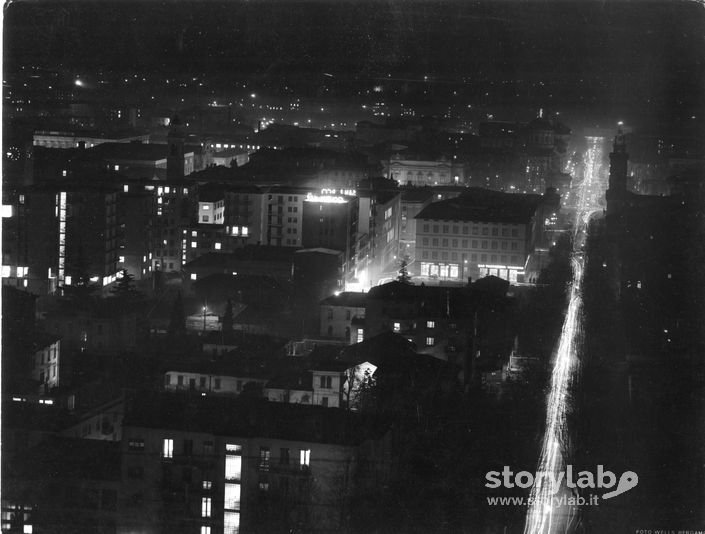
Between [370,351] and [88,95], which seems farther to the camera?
[88,95]

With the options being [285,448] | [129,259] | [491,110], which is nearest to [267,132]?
[129,259]

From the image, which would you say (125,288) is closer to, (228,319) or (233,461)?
(228,319)

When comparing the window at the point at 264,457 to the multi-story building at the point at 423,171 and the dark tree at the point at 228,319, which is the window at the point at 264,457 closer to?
the dark tree at the point at 228,319

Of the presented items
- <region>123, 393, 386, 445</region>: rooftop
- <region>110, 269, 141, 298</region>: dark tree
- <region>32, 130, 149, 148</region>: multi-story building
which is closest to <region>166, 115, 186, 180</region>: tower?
<region>32, 130, 149, 148</region>: multi-story building

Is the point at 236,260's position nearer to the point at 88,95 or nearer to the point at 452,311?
the point at 88,95

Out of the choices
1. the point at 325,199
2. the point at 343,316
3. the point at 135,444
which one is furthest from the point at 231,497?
the point at 325,199

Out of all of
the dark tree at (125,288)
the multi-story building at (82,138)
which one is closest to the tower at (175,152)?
the multi-story building at (82,138)

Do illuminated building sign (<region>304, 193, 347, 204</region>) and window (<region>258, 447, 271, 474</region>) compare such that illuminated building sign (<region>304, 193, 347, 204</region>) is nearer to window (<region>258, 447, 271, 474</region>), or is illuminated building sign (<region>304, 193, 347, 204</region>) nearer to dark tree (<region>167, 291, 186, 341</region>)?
dark tree (<region>167, 291, 186, 341</region>)
